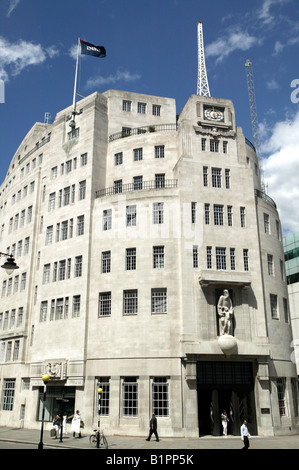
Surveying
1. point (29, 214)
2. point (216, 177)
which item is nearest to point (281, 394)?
point (216, 177)

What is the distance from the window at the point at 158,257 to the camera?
38.4 meters

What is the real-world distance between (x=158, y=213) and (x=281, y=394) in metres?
19.4

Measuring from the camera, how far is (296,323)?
2721 inches

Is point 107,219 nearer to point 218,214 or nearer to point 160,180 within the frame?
point 160,180

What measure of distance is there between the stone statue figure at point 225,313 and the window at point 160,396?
6.38 metres

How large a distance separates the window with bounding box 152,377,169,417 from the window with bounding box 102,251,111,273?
426 inches

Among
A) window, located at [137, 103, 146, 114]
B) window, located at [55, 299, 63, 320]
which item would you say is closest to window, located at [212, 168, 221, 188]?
window, located at [137, 103, 146, 114]

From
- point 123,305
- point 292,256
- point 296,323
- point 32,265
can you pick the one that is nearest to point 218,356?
point 123,305

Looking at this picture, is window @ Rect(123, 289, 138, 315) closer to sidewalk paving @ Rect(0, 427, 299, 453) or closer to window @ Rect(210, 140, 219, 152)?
sidewalk paving @ Rect(0, 427, 299, 453)

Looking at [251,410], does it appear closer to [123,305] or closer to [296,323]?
[123,305]

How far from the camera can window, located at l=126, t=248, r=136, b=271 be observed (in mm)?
39031

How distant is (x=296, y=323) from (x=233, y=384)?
37.6m

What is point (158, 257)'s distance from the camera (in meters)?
38.7
